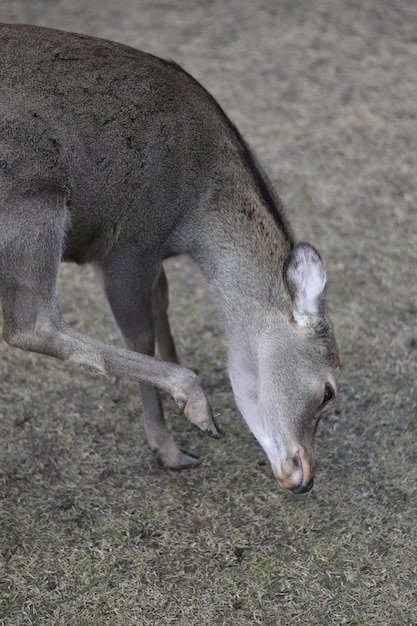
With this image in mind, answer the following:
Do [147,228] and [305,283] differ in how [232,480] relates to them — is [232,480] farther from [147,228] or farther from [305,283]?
[147,228]

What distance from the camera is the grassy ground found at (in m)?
4.00

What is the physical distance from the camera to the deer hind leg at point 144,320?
429 cm

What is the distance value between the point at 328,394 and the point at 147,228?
3.83ft

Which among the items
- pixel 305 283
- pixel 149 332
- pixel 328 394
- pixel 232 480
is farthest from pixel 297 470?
pixel 149 332

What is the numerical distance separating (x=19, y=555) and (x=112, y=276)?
139cm

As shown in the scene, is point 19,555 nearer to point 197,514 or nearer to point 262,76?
point 197,514

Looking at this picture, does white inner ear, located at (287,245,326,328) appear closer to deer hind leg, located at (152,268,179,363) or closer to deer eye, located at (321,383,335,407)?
deer eye, located at (321,383,335,407)

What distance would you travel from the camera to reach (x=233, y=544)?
14.0 feet

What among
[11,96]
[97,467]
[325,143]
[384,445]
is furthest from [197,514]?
[325,143]

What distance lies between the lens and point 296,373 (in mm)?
4109

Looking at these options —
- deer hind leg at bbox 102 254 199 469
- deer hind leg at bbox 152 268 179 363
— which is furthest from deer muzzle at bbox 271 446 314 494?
deer hind leg at bbox 152 268 179 363

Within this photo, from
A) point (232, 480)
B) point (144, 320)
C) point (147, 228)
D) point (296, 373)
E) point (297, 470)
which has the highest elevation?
point (147, 228)

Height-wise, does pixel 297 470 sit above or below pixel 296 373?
below

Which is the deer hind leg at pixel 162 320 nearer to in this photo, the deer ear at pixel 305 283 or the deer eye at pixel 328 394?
the deer ear at pixel 305 283
